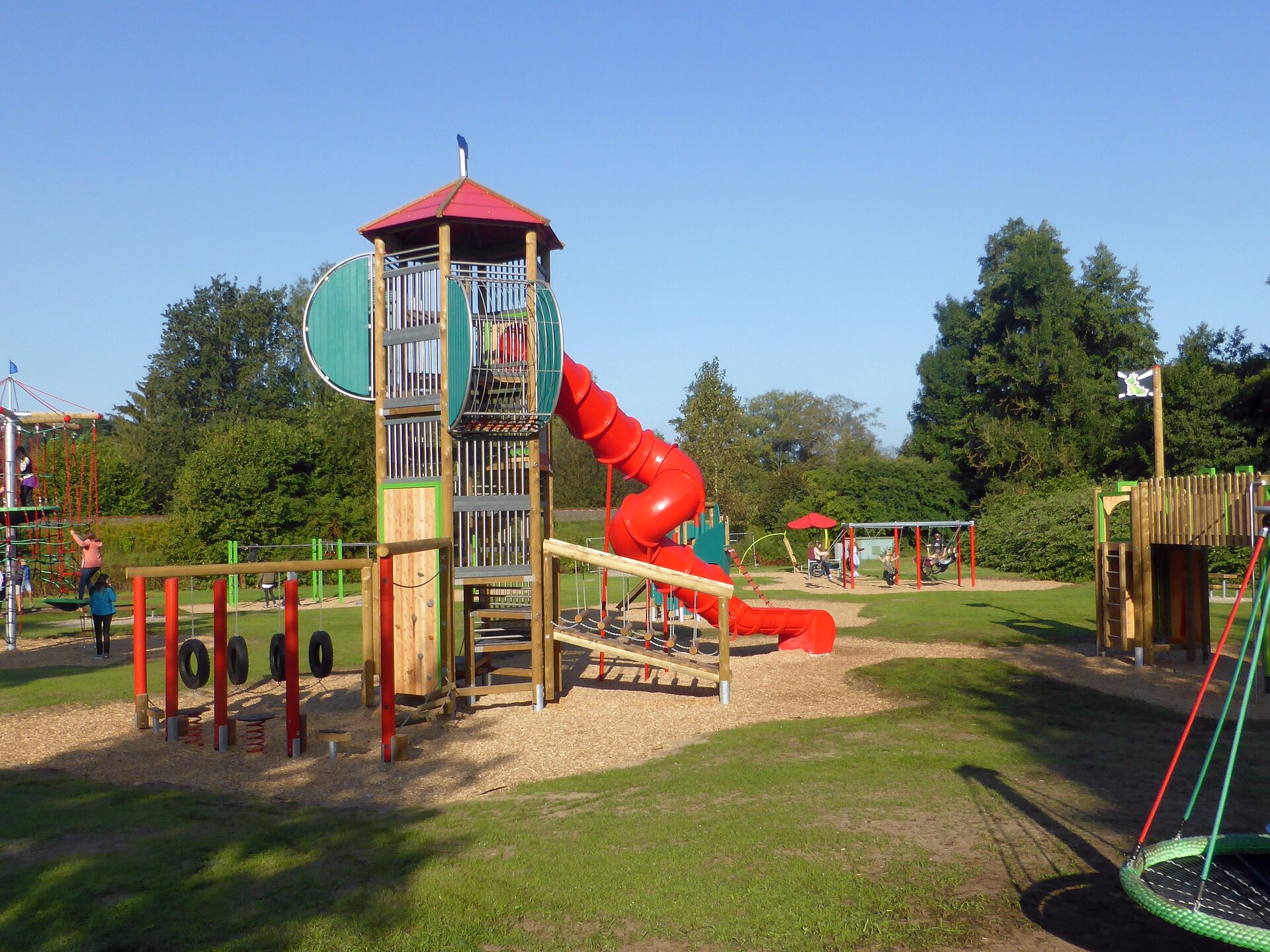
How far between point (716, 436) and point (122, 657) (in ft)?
77.9

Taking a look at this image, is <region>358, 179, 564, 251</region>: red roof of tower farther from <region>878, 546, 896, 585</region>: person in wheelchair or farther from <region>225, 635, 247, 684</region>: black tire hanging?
<region>878, 546, 896, 585</region>: person in wheelchair

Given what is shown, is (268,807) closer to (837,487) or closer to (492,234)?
(492,234)

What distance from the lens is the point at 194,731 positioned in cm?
1101

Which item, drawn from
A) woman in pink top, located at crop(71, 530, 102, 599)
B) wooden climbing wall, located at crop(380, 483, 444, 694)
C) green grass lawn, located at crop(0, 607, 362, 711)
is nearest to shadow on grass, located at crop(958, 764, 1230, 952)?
wooden climbing wall, located at crop(380, 483, 444, 694)

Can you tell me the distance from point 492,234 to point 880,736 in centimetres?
790

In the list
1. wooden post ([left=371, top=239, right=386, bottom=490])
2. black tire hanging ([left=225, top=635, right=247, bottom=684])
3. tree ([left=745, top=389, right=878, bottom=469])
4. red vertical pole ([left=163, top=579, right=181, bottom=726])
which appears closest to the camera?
red vertical pole ([left=163, top=579, right=181, bottom=726])

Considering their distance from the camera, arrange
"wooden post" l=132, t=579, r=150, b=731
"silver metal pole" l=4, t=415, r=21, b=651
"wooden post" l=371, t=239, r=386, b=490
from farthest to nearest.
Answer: "silver metal pole" l=4, t=415, r=21, b=651, "wooden post" l=371, t=239, r=386, b=490, "wooden post" l=132, t=579, r=150, b=731

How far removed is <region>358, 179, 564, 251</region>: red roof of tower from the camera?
40.2ft

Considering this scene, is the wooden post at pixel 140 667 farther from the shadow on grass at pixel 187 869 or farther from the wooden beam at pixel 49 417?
the wooden beam at pixel 49 417

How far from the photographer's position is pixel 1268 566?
5.31 metres

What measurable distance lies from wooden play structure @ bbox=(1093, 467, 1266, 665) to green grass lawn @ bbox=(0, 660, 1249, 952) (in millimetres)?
4415

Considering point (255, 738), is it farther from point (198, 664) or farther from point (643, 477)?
point (643, 477)

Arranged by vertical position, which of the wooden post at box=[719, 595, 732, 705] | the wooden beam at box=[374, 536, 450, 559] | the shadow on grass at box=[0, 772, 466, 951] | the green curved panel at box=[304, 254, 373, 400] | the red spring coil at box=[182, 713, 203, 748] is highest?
the green curved panel at box=[304, 254, 373, 400]

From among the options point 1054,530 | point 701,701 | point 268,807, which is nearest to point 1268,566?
point 268,807
